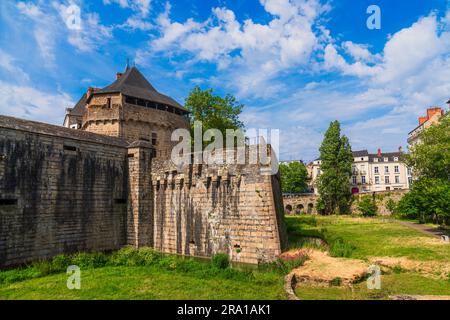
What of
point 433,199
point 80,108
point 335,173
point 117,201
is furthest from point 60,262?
point 335,173

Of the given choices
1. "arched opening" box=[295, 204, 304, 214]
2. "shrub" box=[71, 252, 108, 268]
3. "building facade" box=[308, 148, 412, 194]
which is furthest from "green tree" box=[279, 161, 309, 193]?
"shrub" box=[71, 252, 108, 268]

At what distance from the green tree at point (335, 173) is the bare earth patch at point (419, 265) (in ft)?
92.9

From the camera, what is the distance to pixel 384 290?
9016mm

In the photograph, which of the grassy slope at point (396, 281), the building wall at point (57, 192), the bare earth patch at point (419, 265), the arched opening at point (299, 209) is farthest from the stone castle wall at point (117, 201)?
the arched opening at point (299, 209)

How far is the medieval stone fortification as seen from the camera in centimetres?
1322

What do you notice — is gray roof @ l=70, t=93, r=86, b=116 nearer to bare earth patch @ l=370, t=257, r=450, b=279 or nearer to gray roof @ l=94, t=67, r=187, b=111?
gray roof @ l=94, t=67, r=187, b=111

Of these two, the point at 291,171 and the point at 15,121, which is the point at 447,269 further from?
the point at 291,171

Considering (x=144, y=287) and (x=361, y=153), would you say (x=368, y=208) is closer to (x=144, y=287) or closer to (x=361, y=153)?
(x=361, y=153)

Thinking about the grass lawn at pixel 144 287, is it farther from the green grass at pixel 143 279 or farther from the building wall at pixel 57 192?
the building wall at pixel 57 192

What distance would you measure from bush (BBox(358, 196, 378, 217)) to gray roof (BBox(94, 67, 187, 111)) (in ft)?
88.4

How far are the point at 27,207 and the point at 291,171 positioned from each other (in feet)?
177

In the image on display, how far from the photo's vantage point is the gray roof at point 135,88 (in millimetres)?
25094
